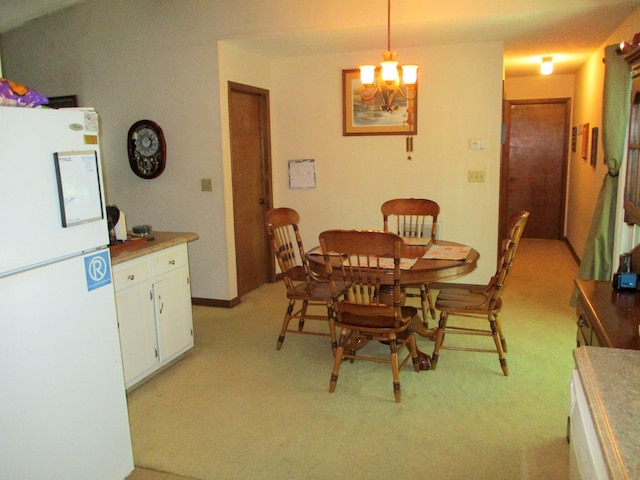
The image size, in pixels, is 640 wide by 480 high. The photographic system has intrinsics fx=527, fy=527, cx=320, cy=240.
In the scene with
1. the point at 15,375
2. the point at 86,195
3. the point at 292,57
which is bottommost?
the point at 15,375

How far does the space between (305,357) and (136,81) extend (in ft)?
10.0

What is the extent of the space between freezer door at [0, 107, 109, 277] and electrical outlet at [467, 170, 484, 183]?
3.80 meters

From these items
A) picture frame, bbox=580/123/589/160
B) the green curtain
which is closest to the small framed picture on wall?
picture frame, bbox=580/123/589/160

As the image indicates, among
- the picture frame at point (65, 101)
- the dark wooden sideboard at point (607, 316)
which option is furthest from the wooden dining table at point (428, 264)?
the picture frame at point (65, 101)

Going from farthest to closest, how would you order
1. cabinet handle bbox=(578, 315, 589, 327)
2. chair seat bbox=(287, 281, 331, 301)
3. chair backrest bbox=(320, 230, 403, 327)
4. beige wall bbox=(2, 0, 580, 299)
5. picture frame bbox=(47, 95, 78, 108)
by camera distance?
picture frame bbox=(47, 95, 78, 108)
beige wall bbox=(2, 0, 580, 299)
chair seat bbox=(287, 281, 331, 301)
chair backrest bbox=(320, 230, 403, 327)
cabinet handle bbox=(578, 315, 589, 327)

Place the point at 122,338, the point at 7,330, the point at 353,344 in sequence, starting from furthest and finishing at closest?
the point at 353,344
the point at 122,338
the point at 7,330

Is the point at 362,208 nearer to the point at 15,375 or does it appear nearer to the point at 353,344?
the point at 353,344

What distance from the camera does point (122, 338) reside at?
9.95 ft

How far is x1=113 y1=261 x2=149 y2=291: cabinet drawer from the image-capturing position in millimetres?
2992

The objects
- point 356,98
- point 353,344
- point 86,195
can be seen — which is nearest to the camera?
point 86,195

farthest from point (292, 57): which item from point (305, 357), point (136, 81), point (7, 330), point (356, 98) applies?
point (7, 330)

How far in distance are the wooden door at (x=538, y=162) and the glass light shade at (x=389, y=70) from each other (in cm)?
480

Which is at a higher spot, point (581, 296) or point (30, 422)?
point (581, 296)

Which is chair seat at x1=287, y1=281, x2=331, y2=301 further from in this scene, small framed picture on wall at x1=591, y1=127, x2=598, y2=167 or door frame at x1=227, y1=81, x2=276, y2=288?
small framed picture on wall at x1=591, y1=127, x2=598, y2=167
